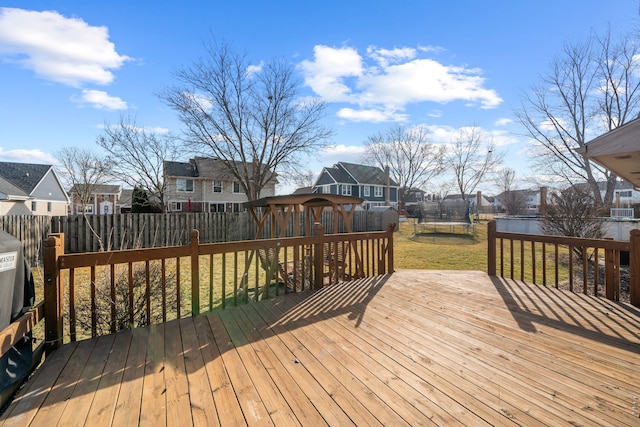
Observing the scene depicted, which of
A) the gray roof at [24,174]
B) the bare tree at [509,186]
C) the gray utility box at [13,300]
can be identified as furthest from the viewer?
the bare tree at [509,186]

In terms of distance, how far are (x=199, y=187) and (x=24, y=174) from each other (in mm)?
11274

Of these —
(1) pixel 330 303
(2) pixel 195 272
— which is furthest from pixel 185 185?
(1) pixel 330 303

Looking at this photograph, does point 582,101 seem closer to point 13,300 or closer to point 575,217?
point 575,217

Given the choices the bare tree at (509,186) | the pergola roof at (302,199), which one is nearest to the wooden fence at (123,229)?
the pergola roof at (302,199)

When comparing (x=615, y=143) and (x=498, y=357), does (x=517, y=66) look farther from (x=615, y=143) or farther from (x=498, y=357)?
(x=498, y=357)

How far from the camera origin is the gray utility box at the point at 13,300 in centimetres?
189

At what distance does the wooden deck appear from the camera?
5.57 ft

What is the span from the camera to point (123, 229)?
1110cm

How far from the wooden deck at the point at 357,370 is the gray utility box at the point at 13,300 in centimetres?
15

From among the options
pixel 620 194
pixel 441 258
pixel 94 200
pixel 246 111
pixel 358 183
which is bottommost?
pixel 441 258

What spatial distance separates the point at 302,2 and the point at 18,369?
9599 millimetres

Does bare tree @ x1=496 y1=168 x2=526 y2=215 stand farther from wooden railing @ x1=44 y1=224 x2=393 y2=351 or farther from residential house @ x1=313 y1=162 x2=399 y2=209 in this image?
wooden railing @ x1=44 y1=224 x2=393 y2=351

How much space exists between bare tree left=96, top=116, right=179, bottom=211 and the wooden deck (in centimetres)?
1730

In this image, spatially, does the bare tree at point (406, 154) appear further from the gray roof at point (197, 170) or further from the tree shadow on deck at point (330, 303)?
the tree shadow on deck at point (330, 303)
